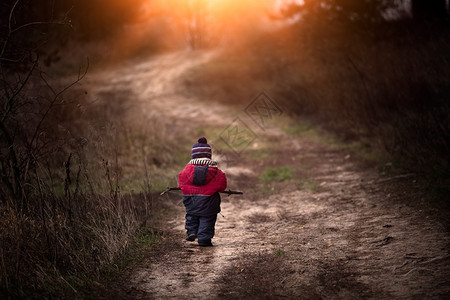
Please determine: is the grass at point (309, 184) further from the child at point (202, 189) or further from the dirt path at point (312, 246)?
the child at point (202, 189)

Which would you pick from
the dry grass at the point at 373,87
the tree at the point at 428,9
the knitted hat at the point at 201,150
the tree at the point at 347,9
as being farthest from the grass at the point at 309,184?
the tree at the point at 347,9

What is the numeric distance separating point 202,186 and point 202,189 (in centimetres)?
4

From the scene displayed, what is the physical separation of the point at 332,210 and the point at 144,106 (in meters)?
15.3

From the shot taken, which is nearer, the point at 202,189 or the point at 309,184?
Answer: the point at 202,189

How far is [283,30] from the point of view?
69.2 feet

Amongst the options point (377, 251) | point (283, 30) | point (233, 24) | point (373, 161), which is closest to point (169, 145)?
point (373, 161)

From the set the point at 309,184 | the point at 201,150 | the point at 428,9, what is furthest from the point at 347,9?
the point at 201,150

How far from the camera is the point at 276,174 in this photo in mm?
9547

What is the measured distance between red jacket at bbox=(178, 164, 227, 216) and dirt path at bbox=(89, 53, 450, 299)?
532 millimetres

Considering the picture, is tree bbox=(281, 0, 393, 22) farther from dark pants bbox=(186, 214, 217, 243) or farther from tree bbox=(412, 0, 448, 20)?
dark pants bbox=(186, 214, 217, 243)

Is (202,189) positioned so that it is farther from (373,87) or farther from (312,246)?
(373,87)

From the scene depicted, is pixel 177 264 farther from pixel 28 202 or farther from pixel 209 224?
pixel 28 202

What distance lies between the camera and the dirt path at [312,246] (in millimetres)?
3762

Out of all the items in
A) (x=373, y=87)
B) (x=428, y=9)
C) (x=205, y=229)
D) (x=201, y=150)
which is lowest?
(x=205, y=229)
